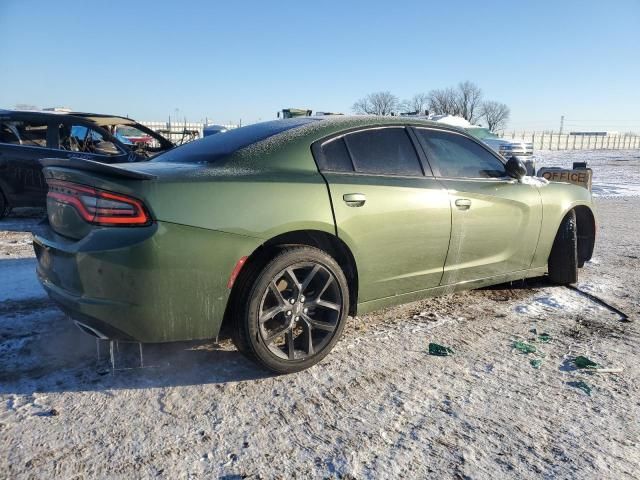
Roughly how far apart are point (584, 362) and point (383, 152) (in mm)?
1844

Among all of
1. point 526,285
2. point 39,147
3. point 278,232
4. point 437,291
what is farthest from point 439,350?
point 39,147

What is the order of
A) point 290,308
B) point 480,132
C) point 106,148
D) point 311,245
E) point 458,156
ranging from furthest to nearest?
point 480,132
point 106,148
point 458,156
point 311,245
point 290,308

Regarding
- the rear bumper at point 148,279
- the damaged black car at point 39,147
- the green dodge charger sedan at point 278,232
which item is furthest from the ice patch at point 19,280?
the damaged black car at point 39,147

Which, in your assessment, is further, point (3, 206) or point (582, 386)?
point (3, 206)

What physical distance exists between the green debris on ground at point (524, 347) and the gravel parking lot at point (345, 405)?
0.03 metres

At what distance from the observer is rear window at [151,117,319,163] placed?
3.05m

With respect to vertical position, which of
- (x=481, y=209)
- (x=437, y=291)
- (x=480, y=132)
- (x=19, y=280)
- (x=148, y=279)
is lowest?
(x=19, y=280)

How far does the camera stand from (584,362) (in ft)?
9.94

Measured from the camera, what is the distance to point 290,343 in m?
2.81

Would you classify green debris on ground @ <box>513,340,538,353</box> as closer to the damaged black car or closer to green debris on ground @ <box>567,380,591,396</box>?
green debris on ground @ <box>567,380,591,396</box>

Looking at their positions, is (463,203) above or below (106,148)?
below

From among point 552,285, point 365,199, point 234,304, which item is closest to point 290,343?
point 234,304

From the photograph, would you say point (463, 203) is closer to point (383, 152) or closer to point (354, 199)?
point (383, 152)

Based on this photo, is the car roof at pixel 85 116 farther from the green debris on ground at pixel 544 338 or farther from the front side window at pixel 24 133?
the green debris on ground at pixel 544 338
